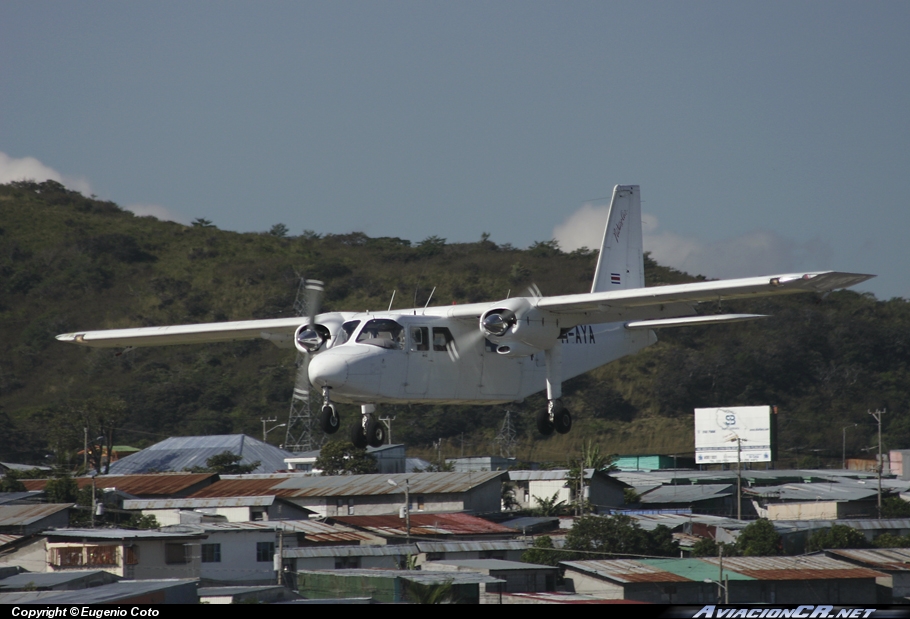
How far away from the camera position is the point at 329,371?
2053 cm

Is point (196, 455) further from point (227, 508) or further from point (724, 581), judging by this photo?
point (724, 581)

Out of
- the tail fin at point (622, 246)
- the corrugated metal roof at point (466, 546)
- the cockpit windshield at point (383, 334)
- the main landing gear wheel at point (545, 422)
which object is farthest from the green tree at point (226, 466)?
the cockpit windshield at point (383, 334)

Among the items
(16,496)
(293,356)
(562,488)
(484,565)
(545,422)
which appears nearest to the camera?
(545,422)

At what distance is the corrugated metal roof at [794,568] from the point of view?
33.2 m

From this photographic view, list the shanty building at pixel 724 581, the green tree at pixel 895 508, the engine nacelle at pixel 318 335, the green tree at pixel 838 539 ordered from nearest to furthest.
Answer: the engine nacelle at pixel 318 335 → the shanty building at pixel 724 581 → the green tree at pixel 838 539 → the green tree at pixel 895 508

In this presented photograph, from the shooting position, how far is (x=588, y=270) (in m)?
100

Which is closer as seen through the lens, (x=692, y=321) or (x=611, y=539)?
(x=692, y=321)

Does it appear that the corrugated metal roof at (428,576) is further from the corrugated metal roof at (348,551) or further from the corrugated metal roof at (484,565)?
the corrugated metal roof at (348,551)

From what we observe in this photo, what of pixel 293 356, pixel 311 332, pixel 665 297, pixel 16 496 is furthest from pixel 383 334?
pixel 293 356

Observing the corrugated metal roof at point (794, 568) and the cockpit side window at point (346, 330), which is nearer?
the cockpit side window at point (346, 330)

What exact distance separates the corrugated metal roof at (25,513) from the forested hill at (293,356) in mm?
24986

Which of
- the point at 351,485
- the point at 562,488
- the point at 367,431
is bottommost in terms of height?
the point at 562,488

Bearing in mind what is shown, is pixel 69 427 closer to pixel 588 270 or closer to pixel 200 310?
pixel 200 310

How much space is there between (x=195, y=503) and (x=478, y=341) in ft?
77.9
